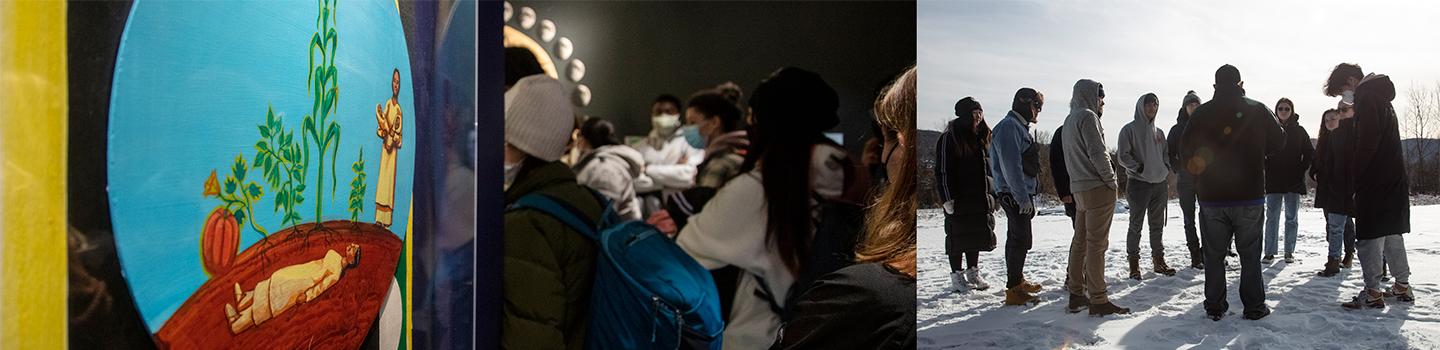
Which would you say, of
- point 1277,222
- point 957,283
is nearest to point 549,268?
point 957,283

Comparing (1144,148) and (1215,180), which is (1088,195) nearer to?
(1144,148)

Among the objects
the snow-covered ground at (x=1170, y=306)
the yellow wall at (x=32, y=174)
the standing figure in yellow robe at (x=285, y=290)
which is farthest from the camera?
the snow-covered ground at (x=1170, y=306)

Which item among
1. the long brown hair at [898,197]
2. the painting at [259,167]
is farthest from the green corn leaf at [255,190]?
the long brown hair at [898,197]

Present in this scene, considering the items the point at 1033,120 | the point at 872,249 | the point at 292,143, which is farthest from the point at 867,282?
the point at 292,143

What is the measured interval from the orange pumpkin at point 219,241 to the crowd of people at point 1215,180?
1.94m

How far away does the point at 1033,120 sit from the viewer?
2.67 meters

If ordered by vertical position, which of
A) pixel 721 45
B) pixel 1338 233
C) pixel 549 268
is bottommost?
A: pixel 549 268

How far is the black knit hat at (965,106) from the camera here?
2.76 meters

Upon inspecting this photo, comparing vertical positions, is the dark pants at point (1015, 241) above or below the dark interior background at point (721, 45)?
below

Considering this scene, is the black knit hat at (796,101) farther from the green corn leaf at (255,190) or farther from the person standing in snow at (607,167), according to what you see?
the green corn leaf at (255,190)

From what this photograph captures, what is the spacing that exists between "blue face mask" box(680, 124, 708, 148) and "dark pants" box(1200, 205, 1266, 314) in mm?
1325

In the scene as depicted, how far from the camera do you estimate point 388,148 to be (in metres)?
2.09

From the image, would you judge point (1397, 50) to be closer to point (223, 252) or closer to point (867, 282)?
point (867, 282)

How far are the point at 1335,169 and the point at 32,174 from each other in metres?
2.60
